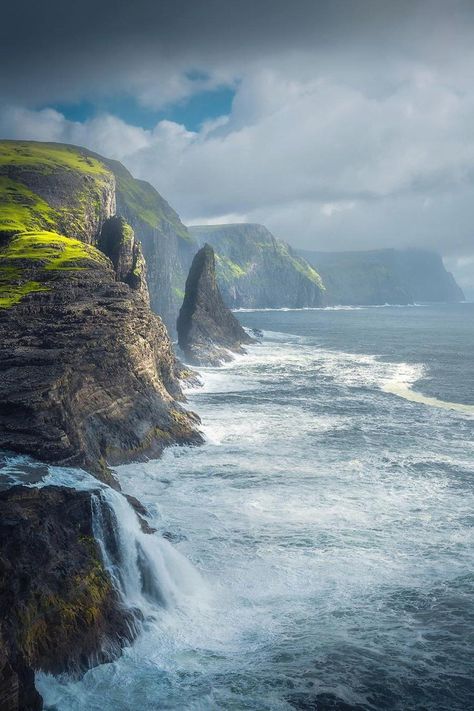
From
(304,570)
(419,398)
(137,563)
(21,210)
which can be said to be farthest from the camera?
(21,210)

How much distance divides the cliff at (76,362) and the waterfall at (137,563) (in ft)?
20.8

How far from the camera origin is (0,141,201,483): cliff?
36.8 meters

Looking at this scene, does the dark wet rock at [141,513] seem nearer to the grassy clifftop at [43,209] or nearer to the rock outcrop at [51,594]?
the rock outcrop at [51,594]

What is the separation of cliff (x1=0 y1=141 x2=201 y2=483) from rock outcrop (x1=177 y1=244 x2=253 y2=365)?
38.8 metres

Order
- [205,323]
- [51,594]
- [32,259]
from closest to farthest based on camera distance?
[51,594] < [32,259] < [205,323]

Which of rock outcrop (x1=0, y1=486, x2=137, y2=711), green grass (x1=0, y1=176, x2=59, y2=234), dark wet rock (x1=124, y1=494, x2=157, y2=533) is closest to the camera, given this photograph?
rock outcrop (x1=0, y1=486, x2=137, y2=711)

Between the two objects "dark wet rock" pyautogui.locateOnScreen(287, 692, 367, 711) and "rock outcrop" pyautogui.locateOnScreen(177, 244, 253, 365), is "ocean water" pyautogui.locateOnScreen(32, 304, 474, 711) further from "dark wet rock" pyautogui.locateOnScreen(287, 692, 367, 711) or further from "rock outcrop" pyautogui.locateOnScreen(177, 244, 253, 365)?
"rock outcrop" pyautogui.locateOnScreen(177, 244, 253, 365)

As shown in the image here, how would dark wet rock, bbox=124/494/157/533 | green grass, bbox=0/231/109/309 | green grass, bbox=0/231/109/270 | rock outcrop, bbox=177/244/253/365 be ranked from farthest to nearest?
rock outcrop, bbox=177/244/253/365 → green grass, bbox=0/231/109/270 → green grass, bbox=0/231/109/309 → dark wet rock, bbox=124/494/157/533

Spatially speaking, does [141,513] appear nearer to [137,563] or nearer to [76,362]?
[137,563]

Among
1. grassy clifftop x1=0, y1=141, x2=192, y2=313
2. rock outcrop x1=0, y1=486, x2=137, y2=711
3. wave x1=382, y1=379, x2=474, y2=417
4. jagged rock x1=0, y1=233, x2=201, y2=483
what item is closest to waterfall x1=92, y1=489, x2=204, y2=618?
rock outcrop x1=0, y1=486, x2=137, y2=711

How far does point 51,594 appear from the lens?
2484cm

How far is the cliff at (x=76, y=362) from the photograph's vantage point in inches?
1447

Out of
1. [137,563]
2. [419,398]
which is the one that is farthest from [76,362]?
[419,398]

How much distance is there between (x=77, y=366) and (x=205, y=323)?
73.0 m
